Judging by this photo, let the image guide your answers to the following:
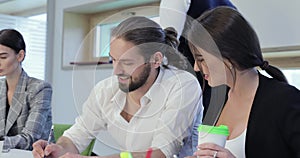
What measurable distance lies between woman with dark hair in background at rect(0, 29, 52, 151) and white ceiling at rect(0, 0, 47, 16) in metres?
1.66

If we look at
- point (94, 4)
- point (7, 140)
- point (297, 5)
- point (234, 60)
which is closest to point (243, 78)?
point (234, 60)

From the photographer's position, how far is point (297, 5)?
5.41 ft

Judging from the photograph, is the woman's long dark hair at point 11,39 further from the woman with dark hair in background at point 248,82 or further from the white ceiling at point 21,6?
the white ceiling at point 21,6

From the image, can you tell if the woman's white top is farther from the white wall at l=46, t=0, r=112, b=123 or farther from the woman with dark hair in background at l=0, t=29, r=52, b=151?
the white wall at l=46, t=0, r=112, b=123

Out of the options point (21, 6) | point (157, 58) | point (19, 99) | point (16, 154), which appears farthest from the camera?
point (21, 6)

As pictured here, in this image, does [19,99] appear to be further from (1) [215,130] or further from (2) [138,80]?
(1) [215,130]

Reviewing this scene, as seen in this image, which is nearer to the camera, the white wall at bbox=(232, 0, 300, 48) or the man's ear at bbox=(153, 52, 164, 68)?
the man's ear at bbox=(153, 52, 164, 68)

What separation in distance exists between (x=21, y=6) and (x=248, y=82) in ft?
10.2

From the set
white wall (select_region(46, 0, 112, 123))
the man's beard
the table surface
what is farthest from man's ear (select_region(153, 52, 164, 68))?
white wall (select_region(46, 0, 112, 123))

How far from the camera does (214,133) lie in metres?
0.80

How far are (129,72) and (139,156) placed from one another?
18 centimetres

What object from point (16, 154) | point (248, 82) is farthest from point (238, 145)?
point (16, 154)

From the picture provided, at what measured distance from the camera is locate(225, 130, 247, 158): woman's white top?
968 mm

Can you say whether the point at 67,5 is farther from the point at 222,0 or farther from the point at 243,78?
the point at 243,78
